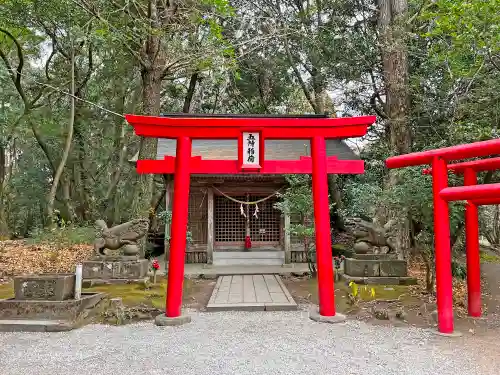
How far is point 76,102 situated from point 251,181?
9.32 m

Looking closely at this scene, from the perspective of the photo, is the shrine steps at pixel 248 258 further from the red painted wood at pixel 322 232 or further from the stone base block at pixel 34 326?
the stone base block at pixel 34 326

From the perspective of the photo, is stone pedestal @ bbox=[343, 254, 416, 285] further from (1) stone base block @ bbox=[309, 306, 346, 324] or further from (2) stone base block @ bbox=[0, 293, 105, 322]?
(2) stone base block @ bbox=[0, 293, 105, 322]

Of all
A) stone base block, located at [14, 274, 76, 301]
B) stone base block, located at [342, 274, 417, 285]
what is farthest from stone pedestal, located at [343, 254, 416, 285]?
stone base block, located at [14, 274, 76, 301]

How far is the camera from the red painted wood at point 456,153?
14.4 feet

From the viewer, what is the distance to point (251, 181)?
11523 millimetres

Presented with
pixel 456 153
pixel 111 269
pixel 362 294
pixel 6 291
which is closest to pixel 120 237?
pixel 111 269

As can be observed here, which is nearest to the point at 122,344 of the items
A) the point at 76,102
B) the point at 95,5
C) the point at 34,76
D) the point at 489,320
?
the point at 489,320

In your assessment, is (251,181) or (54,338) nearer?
(54,338)

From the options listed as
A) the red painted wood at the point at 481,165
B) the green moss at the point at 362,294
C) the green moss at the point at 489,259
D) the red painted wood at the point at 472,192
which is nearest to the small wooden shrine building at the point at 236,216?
the green moss at the point at 362,294

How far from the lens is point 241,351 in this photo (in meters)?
4.17

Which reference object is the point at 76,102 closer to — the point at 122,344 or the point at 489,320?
the point at 122,344

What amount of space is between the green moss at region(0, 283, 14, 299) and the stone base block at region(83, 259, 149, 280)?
138cm

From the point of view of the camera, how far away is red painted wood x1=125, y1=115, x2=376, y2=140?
5.48m

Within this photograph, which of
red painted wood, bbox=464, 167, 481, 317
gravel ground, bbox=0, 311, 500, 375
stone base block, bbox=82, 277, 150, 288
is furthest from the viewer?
stone base block, bbox=82, 277, 150, 288
